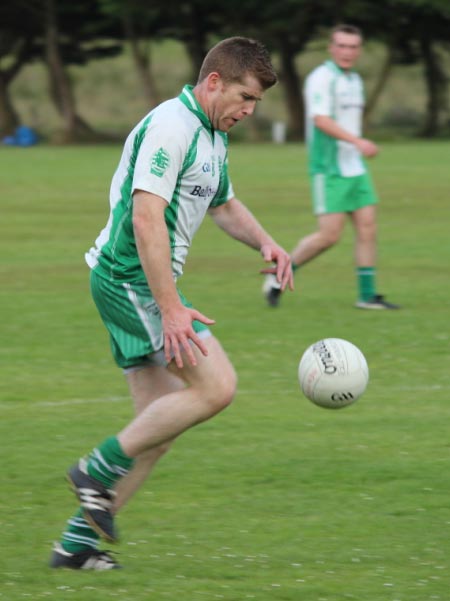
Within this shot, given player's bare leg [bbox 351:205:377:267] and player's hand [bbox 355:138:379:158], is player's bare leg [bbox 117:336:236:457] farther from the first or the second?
player's bare leg [bbox 351:205:377:267]

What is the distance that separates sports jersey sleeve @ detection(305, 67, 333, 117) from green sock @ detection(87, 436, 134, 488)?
7396 millimetres

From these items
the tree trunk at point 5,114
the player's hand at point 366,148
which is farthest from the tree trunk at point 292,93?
the player's hand at point 366,148

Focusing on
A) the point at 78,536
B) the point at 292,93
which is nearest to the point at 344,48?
the point at 78,536

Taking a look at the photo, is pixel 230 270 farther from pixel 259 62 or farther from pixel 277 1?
pixel 277 1

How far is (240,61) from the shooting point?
566 centimetres

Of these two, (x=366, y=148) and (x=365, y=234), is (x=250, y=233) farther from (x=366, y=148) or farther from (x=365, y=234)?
(x=365, y=234)

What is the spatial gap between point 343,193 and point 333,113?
2.49ft

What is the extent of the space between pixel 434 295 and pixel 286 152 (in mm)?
28970

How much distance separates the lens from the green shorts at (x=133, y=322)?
574 cm

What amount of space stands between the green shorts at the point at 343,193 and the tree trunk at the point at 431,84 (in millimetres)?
43650

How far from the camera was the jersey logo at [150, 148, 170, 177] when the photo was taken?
5.51m

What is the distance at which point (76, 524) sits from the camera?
575 centimetres

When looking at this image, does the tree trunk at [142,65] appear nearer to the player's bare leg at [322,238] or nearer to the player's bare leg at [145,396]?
the player's bare leg at [322,238]

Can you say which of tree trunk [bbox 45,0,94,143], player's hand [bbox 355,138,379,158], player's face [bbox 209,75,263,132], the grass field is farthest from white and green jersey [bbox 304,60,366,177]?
tree trunk [bbox 45,0,94,143]
